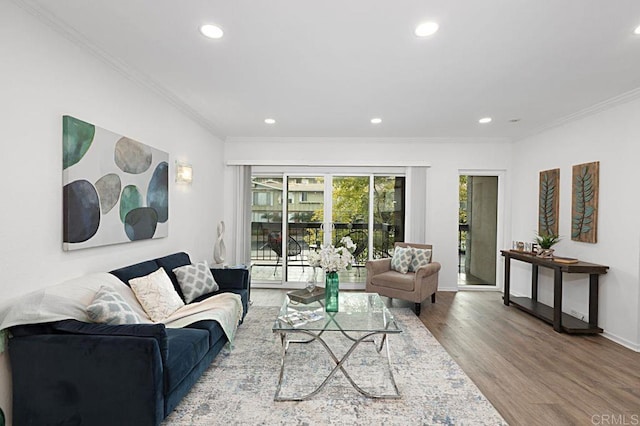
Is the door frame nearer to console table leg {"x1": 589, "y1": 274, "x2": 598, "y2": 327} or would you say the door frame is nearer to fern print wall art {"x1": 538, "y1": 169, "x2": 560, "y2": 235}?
fern print wall art {"x1": 538, "y1": 169, "x2": 560, "y2": 235}

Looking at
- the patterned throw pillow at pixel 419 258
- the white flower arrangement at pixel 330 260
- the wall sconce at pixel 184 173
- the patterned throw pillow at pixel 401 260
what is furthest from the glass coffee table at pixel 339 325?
the wall sconce at pixel 184 173

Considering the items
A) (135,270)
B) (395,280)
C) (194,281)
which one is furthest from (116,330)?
(395,280)

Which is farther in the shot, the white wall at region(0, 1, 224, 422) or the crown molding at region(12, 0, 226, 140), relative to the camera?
the crown molding at region(12, 0, 226, 140)

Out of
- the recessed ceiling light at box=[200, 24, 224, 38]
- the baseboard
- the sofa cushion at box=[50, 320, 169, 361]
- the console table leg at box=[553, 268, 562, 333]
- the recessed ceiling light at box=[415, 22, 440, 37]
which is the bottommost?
the baseboard

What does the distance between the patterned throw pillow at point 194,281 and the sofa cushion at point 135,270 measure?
26cm

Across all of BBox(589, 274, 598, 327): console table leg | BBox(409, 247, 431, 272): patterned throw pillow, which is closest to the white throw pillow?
BBox(409, 247, 431, 272): patterned throw pillow

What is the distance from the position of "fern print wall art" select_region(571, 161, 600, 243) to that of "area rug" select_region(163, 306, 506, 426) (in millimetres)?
2334

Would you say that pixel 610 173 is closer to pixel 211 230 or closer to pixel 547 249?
pixel 547 249

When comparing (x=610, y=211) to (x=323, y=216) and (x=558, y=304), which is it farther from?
(x=323, y=216)

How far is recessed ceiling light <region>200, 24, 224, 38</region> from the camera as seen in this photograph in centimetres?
220

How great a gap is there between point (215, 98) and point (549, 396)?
13.4 feet

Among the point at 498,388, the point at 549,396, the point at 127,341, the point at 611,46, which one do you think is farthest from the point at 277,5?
the point at 549,396

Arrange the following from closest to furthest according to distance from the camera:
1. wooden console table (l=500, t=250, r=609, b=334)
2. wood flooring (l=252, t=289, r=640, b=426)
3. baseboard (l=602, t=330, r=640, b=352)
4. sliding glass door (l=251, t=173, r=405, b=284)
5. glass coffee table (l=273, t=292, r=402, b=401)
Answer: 1. wood flooring (l=252, t=289, r=640, b=426)
2. glass coffee table (l=273, t=292, r=402, b=401)
3. baseboard (l=602, t=330, r=640, b=352)
4. wooden console table (l=500, t=250, r=609, b=334)
5. sliding glass door (l=251, t=173, r=405, b=284)

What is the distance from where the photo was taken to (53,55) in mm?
2180
